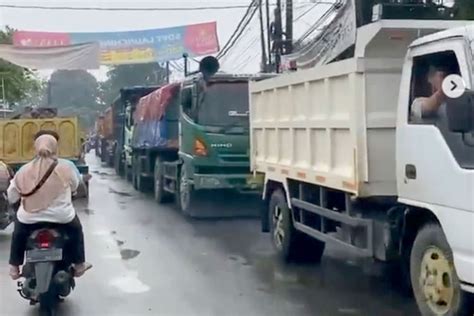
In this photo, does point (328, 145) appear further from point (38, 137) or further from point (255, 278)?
point (38, 137)

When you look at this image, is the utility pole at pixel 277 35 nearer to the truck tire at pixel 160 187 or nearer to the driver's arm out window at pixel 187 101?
the truck tire at pixel 160 187

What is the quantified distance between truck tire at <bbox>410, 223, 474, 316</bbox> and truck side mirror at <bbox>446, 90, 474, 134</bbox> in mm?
946

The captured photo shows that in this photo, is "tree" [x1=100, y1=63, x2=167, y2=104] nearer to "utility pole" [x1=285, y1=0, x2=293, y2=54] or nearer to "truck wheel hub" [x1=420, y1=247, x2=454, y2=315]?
"utility pole" [x1=285, y1=0, x2=293, y2=54]

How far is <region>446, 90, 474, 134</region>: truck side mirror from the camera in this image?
566cm

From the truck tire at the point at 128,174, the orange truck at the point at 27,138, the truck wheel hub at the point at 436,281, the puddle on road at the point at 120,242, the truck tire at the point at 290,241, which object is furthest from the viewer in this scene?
the truck tire at the point at 128,174

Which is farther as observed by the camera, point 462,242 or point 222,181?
point 222,181

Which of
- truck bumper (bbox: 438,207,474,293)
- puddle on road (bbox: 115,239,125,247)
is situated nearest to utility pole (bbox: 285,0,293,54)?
puddle on road (bbox: 115,239,125,247)

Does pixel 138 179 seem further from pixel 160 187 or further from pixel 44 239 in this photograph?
pixel 44 239

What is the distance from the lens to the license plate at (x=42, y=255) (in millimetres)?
7188

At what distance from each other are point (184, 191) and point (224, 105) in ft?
6.49

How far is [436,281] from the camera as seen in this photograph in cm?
640

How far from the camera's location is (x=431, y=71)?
6.66 m

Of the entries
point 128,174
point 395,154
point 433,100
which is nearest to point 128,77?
point 128,174

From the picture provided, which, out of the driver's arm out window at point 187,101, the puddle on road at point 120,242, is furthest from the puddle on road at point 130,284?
the driver's arm out window at point 187,101
